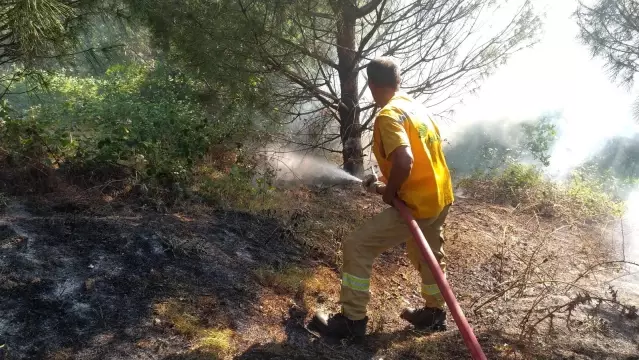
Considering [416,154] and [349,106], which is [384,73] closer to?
[416,154]

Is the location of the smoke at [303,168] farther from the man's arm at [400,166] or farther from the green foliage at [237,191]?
the man's arm at [400,166]

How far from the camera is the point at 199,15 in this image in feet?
15.6

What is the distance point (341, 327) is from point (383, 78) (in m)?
1.65

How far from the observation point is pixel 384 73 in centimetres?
300

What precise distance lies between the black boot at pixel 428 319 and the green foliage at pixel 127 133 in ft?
8.24

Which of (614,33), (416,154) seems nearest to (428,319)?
(416,154)

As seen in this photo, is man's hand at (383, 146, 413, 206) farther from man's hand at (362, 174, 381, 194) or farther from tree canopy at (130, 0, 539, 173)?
tree canopy at (130, 0, 539, 173)

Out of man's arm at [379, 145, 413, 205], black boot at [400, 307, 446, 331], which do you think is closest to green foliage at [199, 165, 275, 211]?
black boot at [400, 307, 446, 331]

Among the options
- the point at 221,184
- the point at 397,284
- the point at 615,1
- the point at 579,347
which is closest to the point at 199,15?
the point at 221,184

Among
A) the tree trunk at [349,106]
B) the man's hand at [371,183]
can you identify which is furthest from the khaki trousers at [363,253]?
the tree trunk at [349,106]

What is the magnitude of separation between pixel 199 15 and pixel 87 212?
237 cm

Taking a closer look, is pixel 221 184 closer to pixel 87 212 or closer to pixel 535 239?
pixel 87 212

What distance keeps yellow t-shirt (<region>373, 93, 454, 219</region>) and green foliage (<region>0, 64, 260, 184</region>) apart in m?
2.31

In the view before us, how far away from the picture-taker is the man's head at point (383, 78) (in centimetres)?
299
